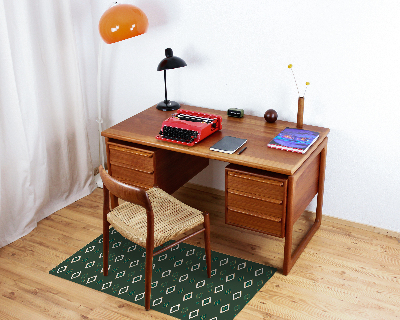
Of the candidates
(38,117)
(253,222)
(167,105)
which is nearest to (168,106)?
(167,105)

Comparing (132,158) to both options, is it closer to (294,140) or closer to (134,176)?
(134,176)

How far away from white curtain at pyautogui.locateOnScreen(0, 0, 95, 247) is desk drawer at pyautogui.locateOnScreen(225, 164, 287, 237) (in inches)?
54.1

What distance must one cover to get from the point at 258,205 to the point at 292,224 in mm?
206

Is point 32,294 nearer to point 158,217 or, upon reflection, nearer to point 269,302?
point 158,217

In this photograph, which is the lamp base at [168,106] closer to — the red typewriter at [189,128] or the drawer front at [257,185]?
the red typewriter at [189,128]

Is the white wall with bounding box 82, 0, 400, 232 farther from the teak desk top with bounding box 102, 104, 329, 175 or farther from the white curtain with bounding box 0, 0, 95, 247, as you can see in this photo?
the white curtain with bounding box 0, 0, 95, 247

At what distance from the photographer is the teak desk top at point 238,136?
7.83 feet

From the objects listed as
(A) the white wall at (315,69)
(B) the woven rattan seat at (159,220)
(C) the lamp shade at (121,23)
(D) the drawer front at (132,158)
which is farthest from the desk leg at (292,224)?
(C) the lamp shade at (121,23)

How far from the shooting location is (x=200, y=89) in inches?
126

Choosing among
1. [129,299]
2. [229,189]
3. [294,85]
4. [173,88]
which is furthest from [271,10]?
[129,299]

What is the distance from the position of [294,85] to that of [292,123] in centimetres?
24

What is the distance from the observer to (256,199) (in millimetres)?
2447

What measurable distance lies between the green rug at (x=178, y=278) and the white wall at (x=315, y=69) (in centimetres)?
82

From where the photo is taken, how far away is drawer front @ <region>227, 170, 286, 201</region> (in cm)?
236
